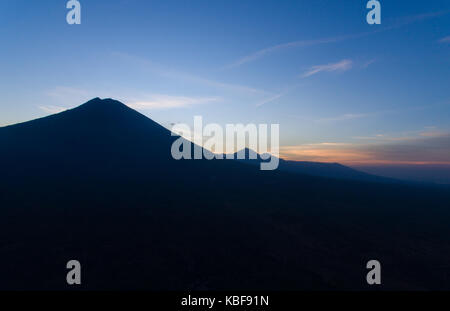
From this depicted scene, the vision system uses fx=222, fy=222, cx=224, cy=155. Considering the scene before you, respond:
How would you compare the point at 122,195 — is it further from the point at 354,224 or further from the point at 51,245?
the point at 354,224

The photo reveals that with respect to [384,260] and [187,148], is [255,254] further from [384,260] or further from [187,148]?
[187,148]

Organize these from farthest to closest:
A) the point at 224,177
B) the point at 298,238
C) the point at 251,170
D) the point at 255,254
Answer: the point at 251,170
the point at 224,177
the point at 298,238
the point at 255,254

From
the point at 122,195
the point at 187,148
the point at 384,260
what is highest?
the point at 187,148

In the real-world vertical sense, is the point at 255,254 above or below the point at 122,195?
below

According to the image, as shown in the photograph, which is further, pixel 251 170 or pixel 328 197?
pixel 251 170

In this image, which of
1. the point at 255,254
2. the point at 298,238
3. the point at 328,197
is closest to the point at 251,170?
the point at 328,197

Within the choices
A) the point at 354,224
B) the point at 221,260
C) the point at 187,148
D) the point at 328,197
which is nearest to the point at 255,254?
the point at 221,260
